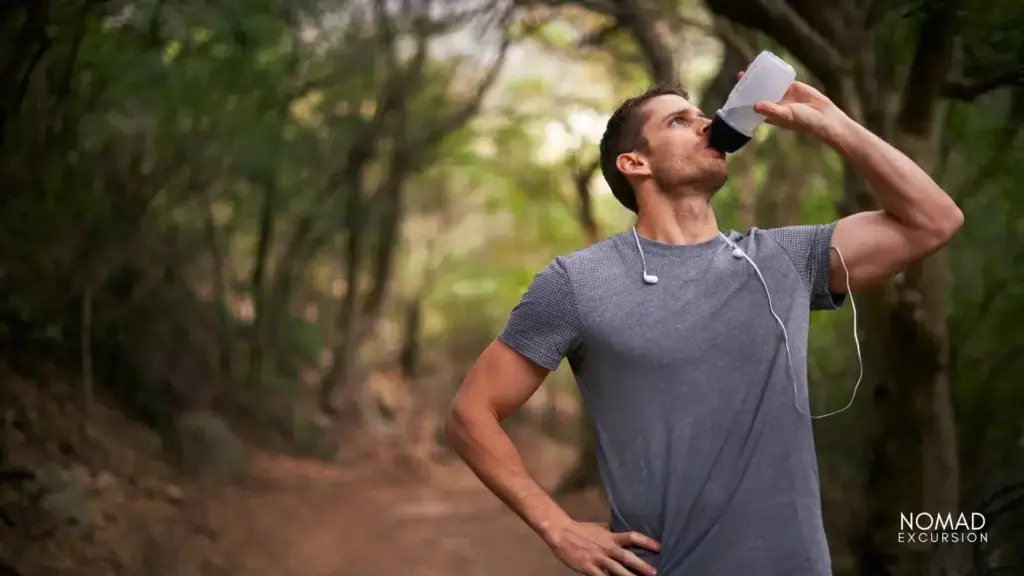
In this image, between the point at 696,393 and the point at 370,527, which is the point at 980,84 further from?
the point at 370,527

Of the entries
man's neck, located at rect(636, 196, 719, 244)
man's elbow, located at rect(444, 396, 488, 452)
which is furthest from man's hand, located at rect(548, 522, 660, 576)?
man's neck, located at rect(636, 196, 719, 244)

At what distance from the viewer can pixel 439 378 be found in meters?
3.48

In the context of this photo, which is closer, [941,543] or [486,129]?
[941,543]

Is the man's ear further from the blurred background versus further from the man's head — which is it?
the blurred background

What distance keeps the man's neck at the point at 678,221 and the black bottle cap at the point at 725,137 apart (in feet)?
0.22

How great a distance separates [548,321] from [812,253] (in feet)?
1.04

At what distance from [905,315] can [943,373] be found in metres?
0.18

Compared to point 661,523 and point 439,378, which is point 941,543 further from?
point 439,378

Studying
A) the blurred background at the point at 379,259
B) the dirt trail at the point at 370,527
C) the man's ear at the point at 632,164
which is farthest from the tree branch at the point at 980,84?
the dirt trail at the point at 370,527

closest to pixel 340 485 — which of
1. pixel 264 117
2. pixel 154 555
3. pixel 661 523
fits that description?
pixel 154 555

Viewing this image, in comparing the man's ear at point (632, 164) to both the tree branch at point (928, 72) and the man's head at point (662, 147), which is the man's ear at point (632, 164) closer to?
the man's head at point (662, 147)

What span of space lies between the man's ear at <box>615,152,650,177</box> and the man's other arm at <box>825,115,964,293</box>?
0.70 ft

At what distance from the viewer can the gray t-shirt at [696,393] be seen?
32.7 inches

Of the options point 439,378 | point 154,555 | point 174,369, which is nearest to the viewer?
point 154,555
